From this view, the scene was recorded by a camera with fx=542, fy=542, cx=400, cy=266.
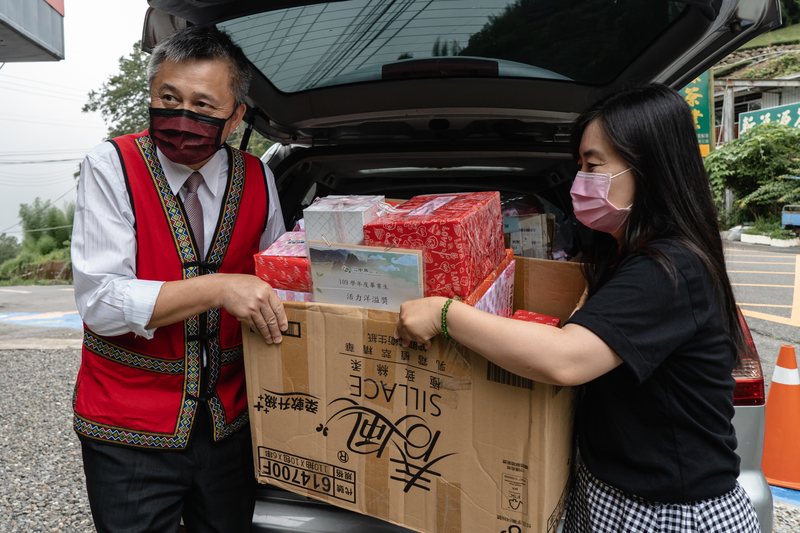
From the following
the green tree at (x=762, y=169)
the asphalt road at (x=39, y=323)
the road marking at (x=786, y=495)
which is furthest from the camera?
the green tree at (x=762, y=169)

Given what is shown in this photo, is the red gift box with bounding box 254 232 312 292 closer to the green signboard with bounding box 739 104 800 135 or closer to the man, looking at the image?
the man

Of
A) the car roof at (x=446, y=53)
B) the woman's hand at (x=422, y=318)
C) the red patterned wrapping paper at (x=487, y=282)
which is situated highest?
the car roof at (x=446, y=53)

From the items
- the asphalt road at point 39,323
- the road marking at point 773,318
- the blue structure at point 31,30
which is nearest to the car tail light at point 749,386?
the road marking at point 773,318

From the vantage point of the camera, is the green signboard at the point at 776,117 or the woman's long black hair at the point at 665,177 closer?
the woman's long black hair at the point at 665,177

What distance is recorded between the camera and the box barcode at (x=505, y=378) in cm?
104

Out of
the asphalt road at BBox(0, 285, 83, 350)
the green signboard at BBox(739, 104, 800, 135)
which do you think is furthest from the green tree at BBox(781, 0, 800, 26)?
the asphalt road at BBox(0, 285, 83, 350)

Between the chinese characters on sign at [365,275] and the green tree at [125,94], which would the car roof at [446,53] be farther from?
the green tree at [125,94]

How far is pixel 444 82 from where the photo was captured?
80.4 inches

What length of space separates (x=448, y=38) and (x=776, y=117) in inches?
809

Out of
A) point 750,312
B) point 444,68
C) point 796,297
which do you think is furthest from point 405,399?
point 796,297

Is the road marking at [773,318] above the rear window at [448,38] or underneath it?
underneath

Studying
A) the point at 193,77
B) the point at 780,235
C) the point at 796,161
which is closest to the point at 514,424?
the point at 193,77

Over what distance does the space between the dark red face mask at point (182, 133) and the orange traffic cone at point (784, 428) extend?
2913mm

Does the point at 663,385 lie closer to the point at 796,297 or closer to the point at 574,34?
the point at 574,34
